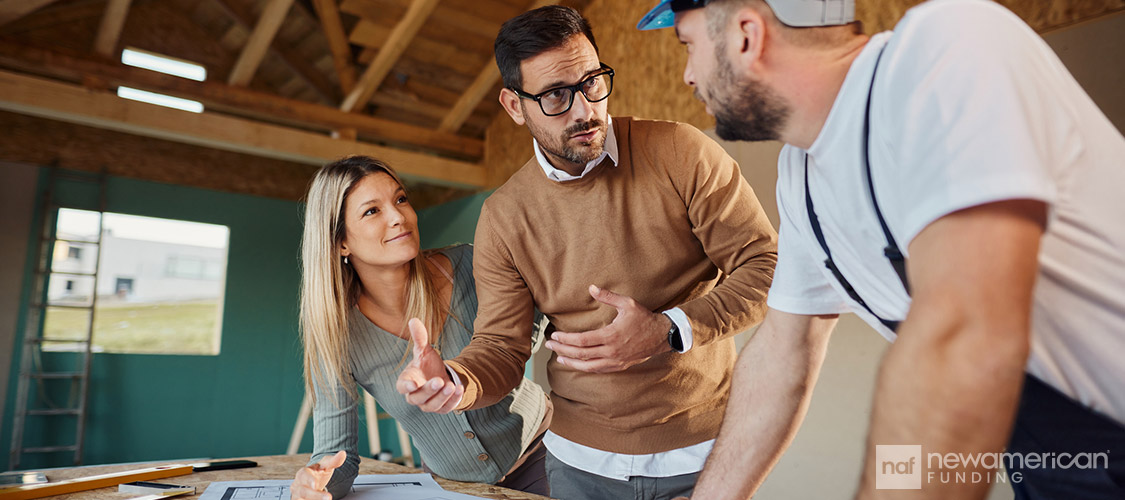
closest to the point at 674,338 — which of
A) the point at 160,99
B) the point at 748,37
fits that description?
the point at 748,37

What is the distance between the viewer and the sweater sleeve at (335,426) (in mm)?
1652

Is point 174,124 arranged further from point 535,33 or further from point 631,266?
point 631,266

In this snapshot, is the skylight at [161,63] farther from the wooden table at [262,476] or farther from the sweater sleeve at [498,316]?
the sweater sleeve at [498,316]

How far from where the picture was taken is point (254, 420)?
699cm

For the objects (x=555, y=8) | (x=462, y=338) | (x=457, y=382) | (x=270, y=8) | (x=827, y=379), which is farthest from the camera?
(x=270, y=8)

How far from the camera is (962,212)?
57 centimetres

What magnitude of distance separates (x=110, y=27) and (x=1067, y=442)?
6.06m

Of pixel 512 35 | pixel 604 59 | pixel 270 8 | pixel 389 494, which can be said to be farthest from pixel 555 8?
pixel 270 8

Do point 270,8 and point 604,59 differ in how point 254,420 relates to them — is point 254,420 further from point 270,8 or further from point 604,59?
point 604,59

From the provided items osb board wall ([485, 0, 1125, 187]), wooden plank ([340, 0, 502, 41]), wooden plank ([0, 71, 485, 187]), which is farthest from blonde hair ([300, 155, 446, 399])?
wooden plank ([340, 0, 502, 41])

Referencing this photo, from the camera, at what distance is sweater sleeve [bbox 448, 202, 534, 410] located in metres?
1.62

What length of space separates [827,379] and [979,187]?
12.0 ft

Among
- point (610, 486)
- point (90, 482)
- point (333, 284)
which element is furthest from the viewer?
point (333, 284)

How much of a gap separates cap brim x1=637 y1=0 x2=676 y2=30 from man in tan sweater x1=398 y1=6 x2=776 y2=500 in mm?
547
